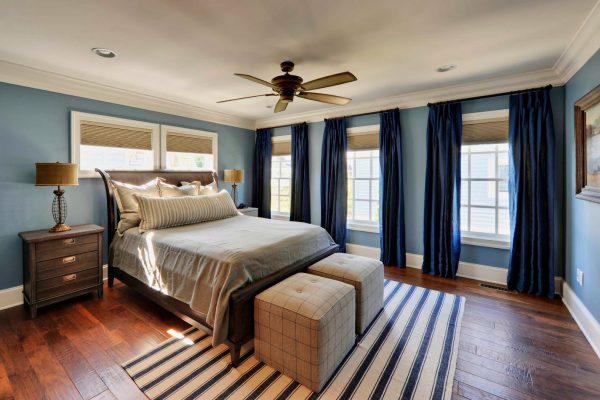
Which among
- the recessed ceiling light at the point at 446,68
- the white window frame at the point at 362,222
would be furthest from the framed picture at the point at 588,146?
the white window frame at the point at 362,222

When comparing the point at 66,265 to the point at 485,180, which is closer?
the point at 66,265

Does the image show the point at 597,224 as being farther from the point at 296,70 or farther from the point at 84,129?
the point at 84,129

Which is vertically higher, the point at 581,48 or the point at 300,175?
the point at 581,48

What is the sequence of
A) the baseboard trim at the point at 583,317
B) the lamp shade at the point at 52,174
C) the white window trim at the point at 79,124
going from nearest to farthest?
the baseboard trim at the point at 583,317, the lamp shade at the point at 52,174, the white window trim at the point at 79,124

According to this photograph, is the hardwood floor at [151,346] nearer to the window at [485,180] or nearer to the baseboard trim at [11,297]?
the baseboard trim at [11,297]

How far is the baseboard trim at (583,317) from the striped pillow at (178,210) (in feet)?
12.6

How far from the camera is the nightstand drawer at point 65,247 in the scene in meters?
2.76

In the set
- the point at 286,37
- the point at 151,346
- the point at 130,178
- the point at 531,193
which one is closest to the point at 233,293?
the point at 151,346

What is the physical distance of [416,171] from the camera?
13.5ft

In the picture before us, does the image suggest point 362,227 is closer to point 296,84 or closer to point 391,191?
point 391,191

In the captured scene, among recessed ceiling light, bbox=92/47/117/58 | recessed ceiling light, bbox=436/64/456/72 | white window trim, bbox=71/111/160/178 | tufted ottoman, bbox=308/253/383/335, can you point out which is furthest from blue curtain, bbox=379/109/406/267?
white window trim, bbox=71/111/160/178

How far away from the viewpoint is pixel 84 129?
346 centimetres

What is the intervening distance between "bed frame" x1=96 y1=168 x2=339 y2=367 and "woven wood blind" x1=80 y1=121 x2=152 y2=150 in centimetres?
39

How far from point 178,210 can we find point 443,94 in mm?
3695
